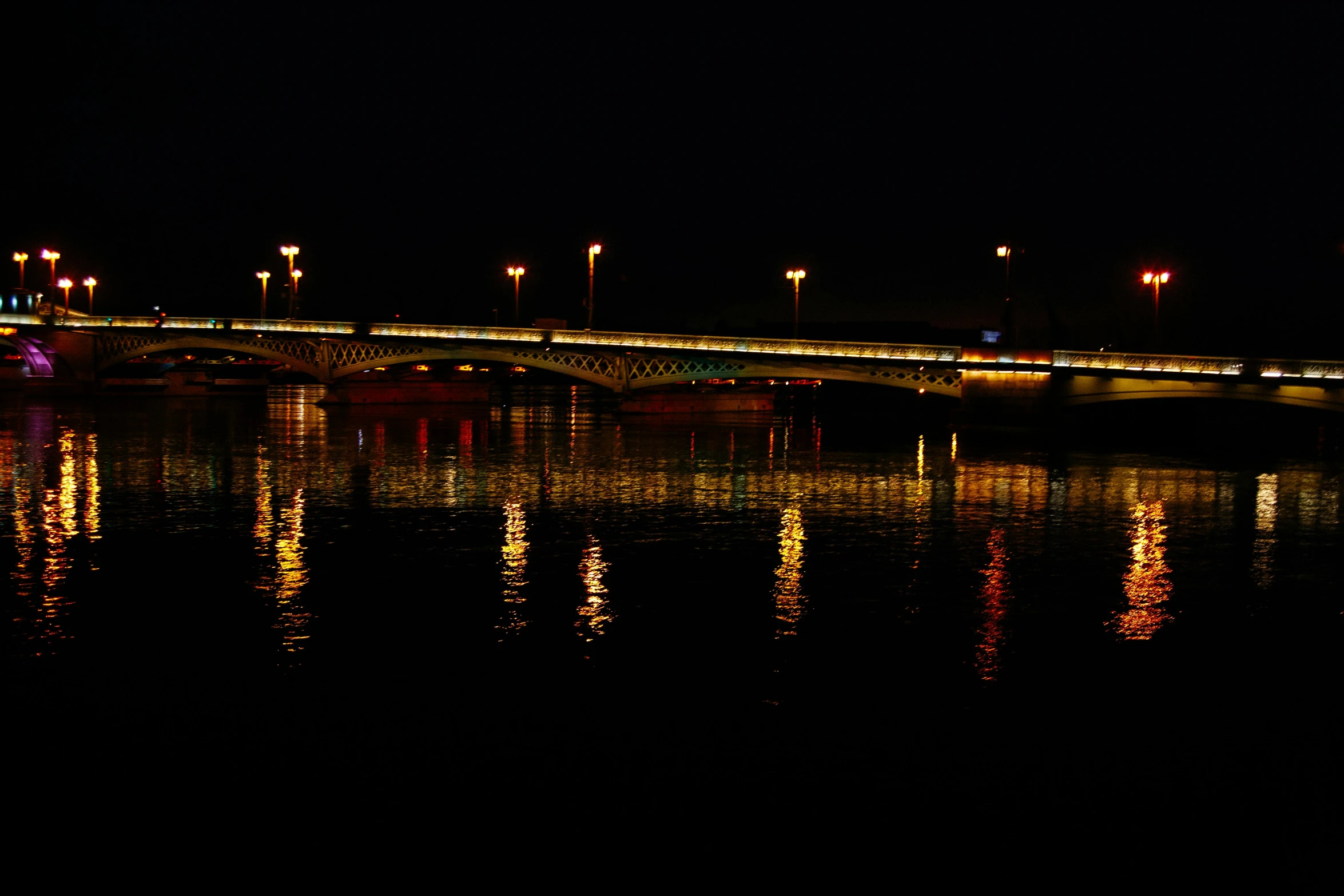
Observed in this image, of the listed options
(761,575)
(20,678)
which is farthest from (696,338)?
(20,678)

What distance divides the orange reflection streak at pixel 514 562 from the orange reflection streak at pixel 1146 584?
21.0 ft

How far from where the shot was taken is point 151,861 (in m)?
6.28

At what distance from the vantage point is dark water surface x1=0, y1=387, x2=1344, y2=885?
7098mm

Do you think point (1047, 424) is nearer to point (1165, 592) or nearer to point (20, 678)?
point (1165, 592)

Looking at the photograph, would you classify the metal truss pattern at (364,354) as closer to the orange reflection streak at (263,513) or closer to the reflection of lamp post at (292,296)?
the reflection of lamp post at (292,296)

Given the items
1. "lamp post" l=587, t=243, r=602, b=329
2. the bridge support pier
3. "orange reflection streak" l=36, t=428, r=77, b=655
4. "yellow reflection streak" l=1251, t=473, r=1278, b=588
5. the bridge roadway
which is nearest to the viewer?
"orange reflection streak" l=36, t=428, r=77, b=655

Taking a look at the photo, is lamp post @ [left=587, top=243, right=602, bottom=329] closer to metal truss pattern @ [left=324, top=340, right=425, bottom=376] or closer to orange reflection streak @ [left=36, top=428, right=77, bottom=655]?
metal truss pattern @ [left=324, top=340, right=425, bottom=376]

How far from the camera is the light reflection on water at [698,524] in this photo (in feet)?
41.9

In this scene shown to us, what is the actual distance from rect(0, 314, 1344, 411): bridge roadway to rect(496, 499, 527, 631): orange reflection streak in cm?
3888

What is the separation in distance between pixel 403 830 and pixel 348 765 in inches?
44.0

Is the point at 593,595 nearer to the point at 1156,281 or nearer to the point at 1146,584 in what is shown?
the point at 1146,584

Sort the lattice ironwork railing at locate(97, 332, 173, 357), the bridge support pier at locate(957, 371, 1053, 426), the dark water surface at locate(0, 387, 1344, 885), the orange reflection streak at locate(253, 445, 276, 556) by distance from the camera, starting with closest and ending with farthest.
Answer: the dark water surface at locate(0, 387, 1344, 885), the orange reflection streak at locate(253, 445, 276, 556), the bridge support pier at locate(957, 371, 1053, 426), the lattice ironwork railing at locate(97, 332, 173, 357)

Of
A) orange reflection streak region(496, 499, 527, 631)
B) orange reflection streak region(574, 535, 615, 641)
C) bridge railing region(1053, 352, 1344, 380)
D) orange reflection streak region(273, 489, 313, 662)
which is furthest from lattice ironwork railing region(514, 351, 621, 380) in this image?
orange reflection streak region(574, 535, 615, 641)

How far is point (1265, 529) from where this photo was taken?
20.1 meters
